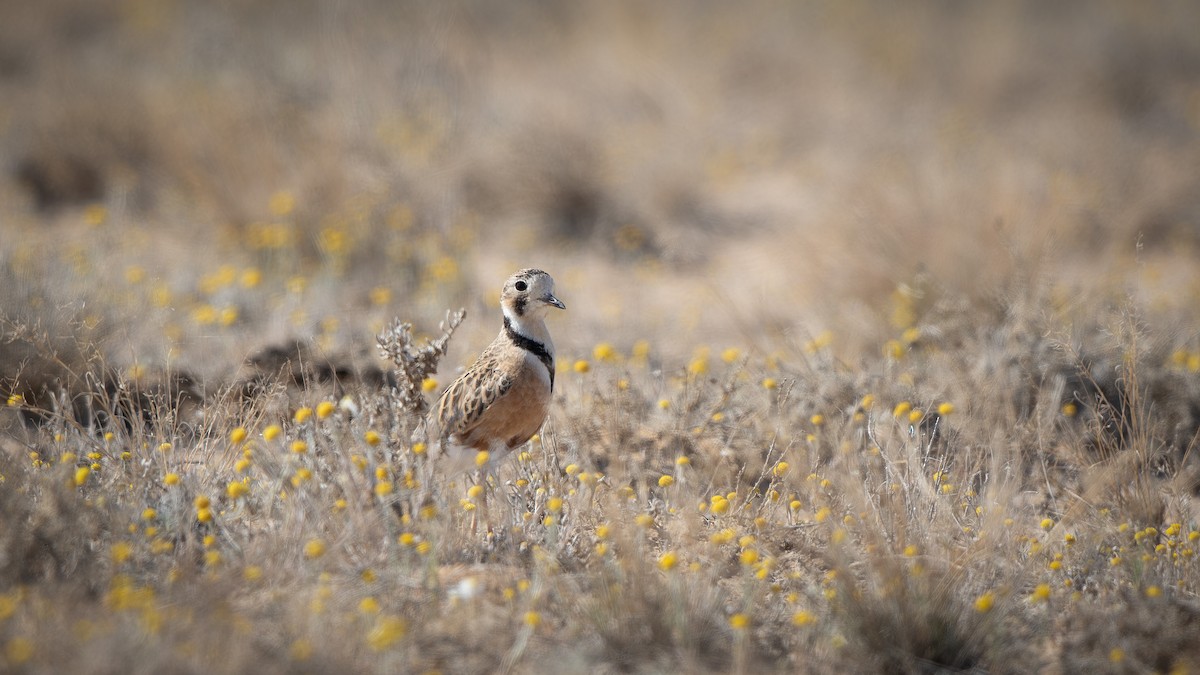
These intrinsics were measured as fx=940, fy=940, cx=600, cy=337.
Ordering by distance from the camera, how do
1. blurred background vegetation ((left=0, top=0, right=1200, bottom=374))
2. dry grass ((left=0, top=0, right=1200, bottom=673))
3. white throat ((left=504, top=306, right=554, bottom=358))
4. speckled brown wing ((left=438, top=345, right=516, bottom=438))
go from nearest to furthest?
dry grass ((left=0, top=0, right=1200, bottom=673)) → speckled brown wing ((left=438, top=345, right=516, bottom=438)) → white throat ((left=504, top=306, right=554, bottom=358)) → blurred background vegetation ((left=0, top=0, right=1200, bottom=374))

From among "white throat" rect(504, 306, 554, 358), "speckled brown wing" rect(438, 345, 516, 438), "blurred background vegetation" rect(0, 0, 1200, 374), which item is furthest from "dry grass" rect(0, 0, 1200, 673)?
"white throat" rect(504, 306, 554, 358)

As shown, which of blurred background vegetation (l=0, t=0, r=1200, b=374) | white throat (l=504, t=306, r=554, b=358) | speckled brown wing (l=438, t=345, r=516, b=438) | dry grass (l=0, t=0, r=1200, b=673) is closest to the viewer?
dry grass (l=0, t=0, r=1200, b=673)

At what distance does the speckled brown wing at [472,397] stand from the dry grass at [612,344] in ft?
0.54

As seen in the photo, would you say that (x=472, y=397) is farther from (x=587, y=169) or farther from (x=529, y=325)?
(x=587, y=169)

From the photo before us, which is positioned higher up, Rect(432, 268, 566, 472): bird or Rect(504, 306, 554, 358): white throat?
Rect(504, 306, 554, 358): white throat

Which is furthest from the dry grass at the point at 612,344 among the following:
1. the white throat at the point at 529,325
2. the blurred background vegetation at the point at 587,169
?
the white throat at the point at 529,325

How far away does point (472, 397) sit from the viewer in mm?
3414

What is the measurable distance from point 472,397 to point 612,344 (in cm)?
229

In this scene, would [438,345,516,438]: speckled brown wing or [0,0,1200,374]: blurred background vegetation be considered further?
[0,0,1200,374]: blurred background vegetation

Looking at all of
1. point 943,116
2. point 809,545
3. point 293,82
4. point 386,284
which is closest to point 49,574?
point 809,545

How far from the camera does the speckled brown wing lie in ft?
11.1

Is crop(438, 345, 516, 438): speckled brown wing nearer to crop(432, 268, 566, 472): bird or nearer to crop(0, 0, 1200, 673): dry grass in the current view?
crop(432, 268, 566, 472): bird

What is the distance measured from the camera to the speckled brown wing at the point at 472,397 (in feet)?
11.1

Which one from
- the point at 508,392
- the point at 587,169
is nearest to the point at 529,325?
the point at 508,392
